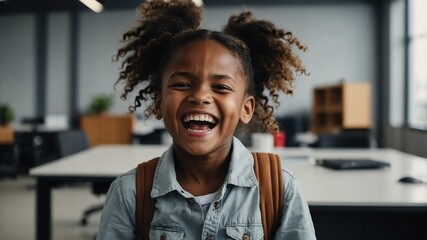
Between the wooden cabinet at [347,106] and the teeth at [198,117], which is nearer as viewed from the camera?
the teeth at [198,117]

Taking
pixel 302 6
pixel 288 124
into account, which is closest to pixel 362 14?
pixel 302 6

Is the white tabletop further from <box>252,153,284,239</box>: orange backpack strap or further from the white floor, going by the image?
the white floor

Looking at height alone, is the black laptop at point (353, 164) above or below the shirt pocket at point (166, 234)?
above

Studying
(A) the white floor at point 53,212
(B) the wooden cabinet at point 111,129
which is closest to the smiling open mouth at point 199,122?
(A) the white floor at point 53,212

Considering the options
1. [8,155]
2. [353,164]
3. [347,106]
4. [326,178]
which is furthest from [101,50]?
[326,178]

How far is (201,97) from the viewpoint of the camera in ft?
3.26

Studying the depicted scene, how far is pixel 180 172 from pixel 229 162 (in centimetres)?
13

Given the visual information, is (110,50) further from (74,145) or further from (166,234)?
(166,234)

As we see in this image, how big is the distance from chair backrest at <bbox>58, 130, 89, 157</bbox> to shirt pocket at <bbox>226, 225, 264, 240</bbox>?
2.10 m

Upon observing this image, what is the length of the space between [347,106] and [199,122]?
6143 mm

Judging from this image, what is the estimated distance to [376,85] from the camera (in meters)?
8.05

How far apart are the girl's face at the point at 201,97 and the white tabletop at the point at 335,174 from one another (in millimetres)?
553

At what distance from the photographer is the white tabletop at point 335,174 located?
56.8 inches

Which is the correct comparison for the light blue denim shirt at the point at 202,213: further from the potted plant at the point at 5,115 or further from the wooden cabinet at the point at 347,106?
the wooden cabinet at the point at 347,106
